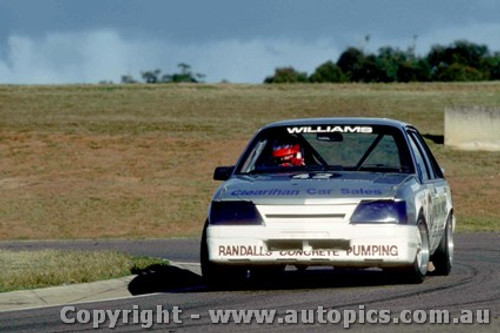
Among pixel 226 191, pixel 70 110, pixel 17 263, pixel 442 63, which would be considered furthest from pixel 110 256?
pixel 442 63

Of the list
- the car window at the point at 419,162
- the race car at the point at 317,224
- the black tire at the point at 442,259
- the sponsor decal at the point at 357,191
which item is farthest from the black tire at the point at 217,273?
the black tire at the point at 442,259

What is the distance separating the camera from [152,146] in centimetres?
4366

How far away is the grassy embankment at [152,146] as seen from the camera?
103 feet

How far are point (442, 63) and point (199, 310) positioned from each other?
103 metres

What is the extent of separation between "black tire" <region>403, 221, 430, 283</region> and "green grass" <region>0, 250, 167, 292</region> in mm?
3266

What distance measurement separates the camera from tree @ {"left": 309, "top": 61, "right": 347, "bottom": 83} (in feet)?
345

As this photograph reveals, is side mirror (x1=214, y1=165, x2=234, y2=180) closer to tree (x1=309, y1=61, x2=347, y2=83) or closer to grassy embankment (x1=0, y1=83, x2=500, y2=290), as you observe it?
grassy embankment (x1=0, y1=83, x2=500, y2=290)

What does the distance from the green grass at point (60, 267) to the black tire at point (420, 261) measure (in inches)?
129

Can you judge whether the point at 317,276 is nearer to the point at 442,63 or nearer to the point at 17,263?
the point at 17,263

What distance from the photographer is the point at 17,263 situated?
15.9 metres

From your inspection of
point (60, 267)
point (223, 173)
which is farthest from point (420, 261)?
point (60, 267)

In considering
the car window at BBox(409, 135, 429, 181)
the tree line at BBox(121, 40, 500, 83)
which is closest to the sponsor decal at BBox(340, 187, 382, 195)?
the car window at BBox(409, 135, 429, 181)

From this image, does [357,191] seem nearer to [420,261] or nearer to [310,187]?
[310,187]

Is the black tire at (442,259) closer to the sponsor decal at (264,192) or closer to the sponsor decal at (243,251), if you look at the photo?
the sponsor decal at (264,192)
